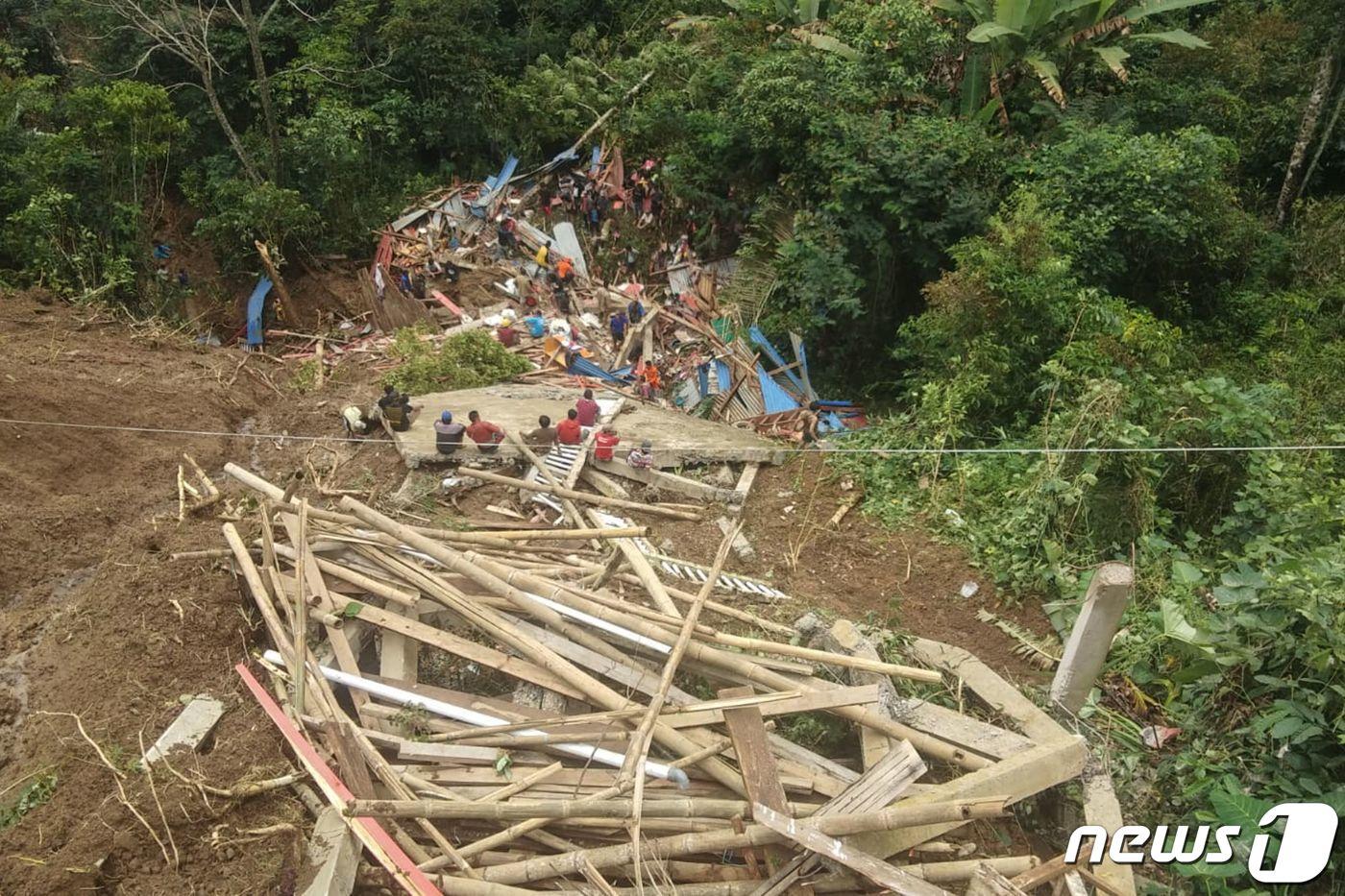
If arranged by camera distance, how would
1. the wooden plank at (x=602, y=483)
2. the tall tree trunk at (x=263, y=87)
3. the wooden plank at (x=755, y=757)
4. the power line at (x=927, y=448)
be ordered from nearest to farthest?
the wooden plank at (x=755, y=757)
the power line at (x=927, y=448)
the wooden plank at (x=602, y=483)
the tall tree trunk at (x=263, y=87)

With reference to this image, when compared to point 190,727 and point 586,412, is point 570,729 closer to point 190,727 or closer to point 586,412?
point 190,727

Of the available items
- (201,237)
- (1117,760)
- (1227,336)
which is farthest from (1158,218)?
(201,237)

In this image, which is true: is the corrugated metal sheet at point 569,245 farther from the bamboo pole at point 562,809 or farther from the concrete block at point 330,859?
the bamboo pole at point 562,809

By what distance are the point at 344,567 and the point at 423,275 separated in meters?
8.20

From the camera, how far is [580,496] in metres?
6.21

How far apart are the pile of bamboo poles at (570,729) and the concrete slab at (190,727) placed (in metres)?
0.33

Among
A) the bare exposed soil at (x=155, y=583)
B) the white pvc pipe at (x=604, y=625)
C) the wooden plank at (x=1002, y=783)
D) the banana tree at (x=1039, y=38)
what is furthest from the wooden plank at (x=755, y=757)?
the banana tree at (x=1039, y=38)

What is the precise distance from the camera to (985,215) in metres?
9.25

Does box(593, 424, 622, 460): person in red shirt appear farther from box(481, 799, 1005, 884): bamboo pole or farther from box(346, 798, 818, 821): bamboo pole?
box(481, 799, 1005, 884): bamboo pole

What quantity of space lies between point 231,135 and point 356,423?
6.52 metres

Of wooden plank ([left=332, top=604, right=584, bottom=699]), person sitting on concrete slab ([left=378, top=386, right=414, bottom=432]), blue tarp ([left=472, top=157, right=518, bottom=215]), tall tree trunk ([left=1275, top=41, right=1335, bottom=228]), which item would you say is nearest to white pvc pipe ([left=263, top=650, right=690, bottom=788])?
wooden plank ([left=332, top=604, right=584, bottom=699])

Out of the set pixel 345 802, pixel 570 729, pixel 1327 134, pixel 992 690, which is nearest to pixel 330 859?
pixel 345 802

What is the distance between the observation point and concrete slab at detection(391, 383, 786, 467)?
720cm

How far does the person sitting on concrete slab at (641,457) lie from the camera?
7.17 metres
